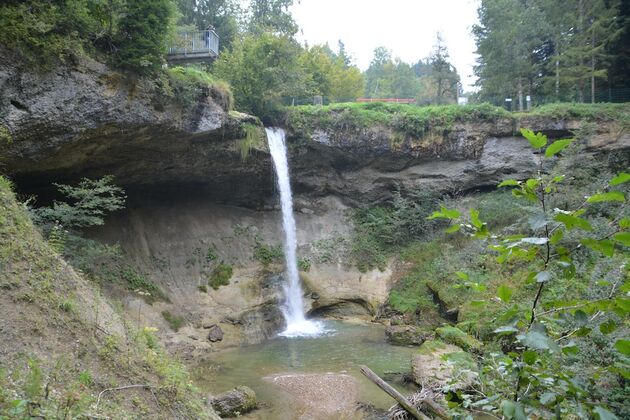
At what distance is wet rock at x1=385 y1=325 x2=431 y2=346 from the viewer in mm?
12824

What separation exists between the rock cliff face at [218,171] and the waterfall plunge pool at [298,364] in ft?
5.30

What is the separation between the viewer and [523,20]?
2352 cm

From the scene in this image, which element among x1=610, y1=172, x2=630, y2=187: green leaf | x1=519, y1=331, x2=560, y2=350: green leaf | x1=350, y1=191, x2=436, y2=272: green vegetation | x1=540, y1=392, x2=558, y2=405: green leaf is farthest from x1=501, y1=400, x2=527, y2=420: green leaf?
x1=350, y1=191, x2=436, y2=272: green vegetation

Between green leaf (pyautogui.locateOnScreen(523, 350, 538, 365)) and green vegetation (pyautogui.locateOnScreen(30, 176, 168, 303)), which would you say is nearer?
green leaf (pyautogui.locateOnScreen(523, 350, 538, 365))

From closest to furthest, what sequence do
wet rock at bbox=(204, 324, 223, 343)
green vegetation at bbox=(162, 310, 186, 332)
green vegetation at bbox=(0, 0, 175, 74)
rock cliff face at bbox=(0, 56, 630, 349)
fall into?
green vegetation at bbox=(0, 0, 175, 74), rock cliff face at bbox=(0, 56, 630, 349), green vegetation at bbox=(162, 310, 186, 332), wet rock at bbox=(204, 324, 223, 343)

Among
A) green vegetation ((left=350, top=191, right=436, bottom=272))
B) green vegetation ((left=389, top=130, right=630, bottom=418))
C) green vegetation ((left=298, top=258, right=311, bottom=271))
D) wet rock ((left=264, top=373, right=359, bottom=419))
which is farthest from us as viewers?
green vegetation ((left=350, top=191, right=436, bottom=272))

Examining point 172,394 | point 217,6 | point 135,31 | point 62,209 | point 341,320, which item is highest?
point 217,6

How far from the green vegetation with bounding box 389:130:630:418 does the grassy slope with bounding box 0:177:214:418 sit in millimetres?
3508

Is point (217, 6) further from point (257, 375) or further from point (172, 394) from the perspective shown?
point (172, 394)

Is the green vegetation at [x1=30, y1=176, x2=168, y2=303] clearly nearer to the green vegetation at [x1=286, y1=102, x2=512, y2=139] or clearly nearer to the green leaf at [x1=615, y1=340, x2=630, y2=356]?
the green vegetation at [x1=286, y1=102, x2=512, y2=139]

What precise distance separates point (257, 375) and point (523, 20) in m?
22.4

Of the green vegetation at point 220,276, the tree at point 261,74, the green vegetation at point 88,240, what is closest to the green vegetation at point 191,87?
the green vegetation at point 88,240

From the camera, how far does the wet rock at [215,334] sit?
13868 mm

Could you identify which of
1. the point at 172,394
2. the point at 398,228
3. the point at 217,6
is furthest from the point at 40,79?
the point at 217,6
